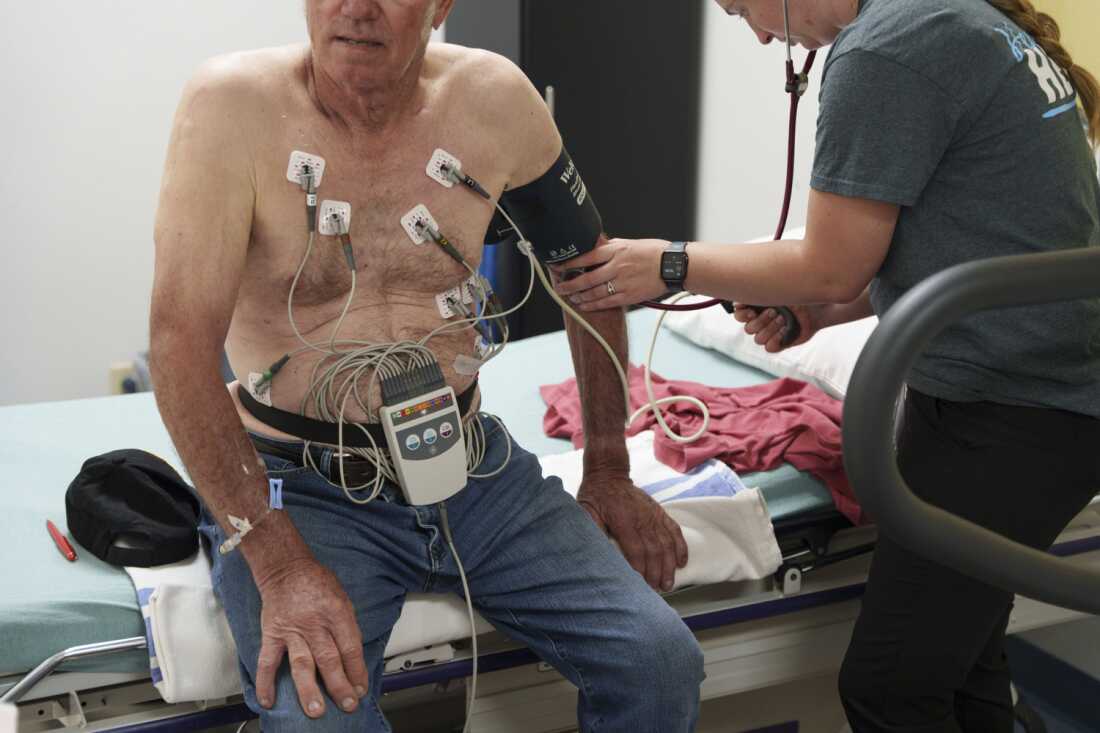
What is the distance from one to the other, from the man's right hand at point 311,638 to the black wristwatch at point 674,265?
65cm

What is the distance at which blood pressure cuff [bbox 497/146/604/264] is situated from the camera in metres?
1.88

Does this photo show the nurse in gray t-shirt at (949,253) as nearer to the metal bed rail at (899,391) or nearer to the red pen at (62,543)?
the metal bed rail at (899,391)

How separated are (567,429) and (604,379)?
0.33 metres

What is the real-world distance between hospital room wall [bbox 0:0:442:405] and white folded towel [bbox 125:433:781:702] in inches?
88.4

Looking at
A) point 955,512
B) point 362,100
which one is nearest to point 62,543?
point 362,100

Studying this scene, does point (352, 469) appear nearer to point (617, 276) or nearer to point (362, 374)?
point (362, 374)

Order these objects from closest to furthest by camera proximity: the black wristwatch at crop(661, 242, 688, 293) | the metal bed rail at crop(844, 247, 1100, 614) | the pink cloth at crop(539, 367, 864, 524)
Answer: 1. the metal bed rail at crop(844, 247, 1100, 614)
2. the black wristwatch at crop(661, 242, 688, 293)
3. the pink cloth at crop(539, 367, 864, 524)

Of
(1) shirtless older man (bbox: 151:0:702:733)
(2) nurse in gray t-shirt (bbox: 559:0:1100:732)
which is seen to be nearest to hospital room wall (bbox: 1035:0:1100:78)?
(2) nurse in gray t-shirt (bbox: 559:0:1100:732)

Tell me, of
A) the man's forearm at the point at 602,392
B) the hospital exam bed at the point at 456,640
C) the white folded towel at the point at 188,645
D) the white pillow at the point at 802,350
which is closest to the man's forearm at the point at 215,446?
the white folded towel at the point at 188,645

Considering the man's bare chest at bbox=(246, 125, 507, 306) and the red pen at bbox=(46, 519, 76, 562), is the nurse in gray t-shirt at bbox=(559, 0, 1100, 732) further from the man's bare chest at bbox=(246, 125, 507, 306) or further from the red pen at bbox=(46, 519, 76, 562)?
the red pen at bbox=(46, 519, 76, 562)

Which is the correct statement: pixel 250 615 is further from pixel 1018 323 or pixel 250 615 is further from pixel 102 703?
pixel 1018 323

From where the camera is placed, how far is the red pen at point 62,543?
1788mm

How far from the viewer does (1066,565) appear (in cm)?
84

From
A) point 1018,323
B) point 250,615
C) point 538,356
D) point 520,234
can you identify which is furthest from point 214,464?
point 538,356
